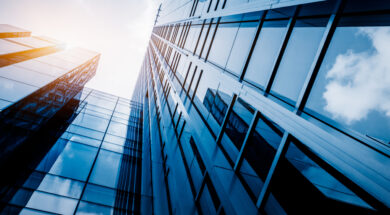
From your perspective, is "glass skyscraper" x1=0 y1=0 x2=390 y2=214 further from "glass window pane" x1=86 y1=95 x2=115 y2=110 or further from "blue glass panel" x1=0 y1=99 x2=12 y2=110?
"glass window pane" x1=86 y1=95 x2=115 y2=110

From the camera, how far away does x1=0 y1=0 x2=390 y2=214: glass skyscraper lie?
3.44m

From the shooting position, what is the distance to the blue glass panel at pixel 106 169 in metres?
12.1

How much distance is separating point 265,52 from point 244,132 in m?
2.59

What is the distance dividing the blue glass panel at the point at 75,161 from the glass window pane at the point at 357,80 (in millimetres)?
11868

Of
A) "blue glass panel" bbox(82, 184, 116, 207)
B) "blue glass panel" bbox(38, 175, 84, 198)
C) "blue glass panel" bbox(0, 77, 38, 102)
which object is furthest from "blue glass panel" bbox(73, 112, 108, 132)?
"blue glass panel" bbox(0, 77, 38, 102)

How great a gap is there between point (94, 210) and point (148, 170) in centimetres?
432

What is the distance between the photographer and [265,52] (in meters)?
6.95

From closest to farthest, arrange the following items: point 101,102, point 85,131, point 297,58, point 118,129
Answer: point 297,58, point 85,131, point 118,129, point 101,102

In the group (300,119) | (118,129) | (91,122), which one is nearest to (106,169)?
(118,129)

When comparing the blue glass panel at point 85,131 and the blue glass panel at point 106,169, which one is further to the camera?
the blue glass panel at point 85,131

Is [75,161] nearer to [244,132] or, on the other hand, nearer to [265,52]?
[244,132]

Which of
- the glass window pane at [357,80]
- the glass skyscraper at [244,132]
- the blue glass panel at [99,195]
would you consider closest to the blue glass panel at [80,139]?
the glass skyscraper at [244,132]

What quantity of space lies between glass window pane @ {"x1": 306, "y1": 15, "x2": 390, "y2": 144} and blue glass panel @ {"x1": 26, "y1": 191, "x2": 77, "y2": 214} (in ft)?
33.7

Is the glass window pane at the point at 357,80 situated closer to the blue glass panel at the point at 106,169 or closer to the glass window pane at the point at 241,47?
the glass window pane at the point at 241,47
